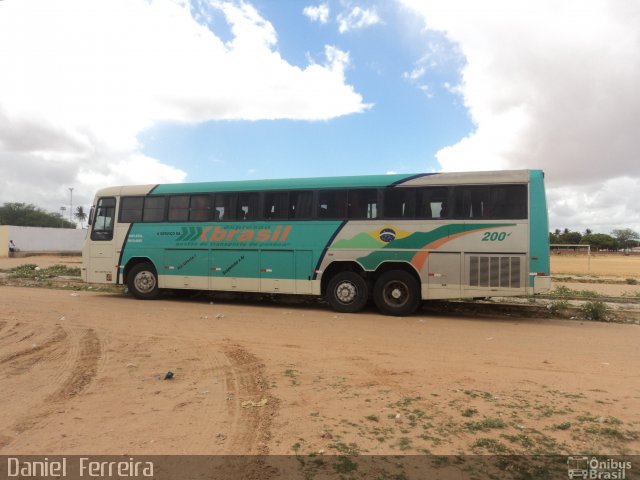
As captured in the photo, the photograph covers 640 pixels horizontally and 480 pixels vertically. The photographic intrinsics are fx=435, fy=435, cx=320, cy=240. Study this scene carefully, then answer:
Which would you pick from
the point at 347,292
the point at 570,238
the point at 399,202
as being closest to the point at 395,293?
the point at 347,292

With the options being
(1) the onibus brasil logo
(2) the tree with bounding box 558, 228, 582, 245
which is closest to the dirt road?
(1) the onibus brasil logo

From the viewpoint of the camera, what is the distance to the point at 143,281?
12461mm

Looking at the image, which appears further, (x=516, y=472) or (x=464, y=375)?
(x=464, y=375)

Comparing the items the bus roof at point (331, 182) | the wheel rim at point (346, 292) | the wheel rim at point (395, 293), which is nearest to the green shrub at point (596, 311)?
the bus roof at point (331, 182)

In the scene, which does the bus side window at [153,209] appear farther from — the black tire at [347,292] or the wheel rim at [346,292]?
the wheel rim at [346,292]

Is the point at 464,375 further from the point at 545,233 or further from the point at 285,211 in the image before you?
the point at 285,211

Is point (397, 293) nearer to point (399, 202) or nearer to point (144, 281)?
point (399, 202)

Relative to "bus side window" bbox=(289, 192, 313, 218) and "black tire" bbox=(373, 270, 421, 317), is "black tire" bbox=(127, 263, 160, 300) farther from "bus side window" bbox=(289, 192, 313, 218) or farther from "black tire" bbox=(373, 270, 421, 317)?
"black tire" bbox=(373, 270, 421, 317)

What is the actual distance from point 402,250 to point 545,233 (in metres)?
2.98

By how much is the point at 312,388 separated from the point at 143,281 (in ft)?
30.4

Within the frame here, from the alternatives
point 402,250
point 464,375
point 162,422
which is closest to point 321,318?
point 402,250

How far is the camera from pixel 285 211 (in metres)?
10.9

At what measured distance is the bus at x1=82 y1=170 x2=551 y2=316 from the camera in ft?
30.6

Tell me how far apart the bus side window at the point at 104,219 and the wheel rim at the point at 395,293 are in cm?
813
